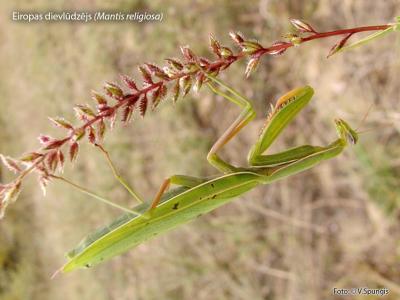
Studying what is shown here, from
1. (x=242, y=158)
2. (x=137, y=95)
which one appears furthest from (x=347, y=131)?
(x=242, y=158)

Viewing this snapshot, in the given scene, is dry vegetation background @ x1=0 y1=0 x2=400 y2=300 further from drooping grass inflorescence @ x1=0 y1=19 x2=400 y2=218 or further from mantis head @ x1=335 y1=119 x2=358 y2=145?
drooping grass inflorescence @ x1=0 y1=19 x2=400 y2=218

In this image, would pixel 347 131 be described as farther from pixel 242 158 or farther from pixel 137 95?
pixel 242 158

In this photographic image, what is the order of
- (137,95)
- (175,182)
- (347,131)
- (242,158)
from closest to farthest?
(137,95)
(347,131)
(175,182)
(242,158)

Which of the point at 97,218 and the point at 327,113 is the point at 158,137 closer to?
the point at 97,218

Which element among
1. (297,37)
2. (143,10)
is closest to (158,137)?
(143,10)

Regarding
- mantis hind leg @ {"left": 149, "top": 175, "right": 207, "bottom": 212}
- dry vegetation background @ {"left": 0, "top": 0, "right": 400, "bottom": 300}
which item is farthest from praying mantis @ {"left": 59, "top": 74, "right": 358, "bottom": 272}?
dry vegetation background @ {"left": 0, "top": 0, "right": 400, "bottom": 300}

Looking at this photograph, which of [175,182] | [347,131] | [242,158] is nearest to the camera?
[347,131]
